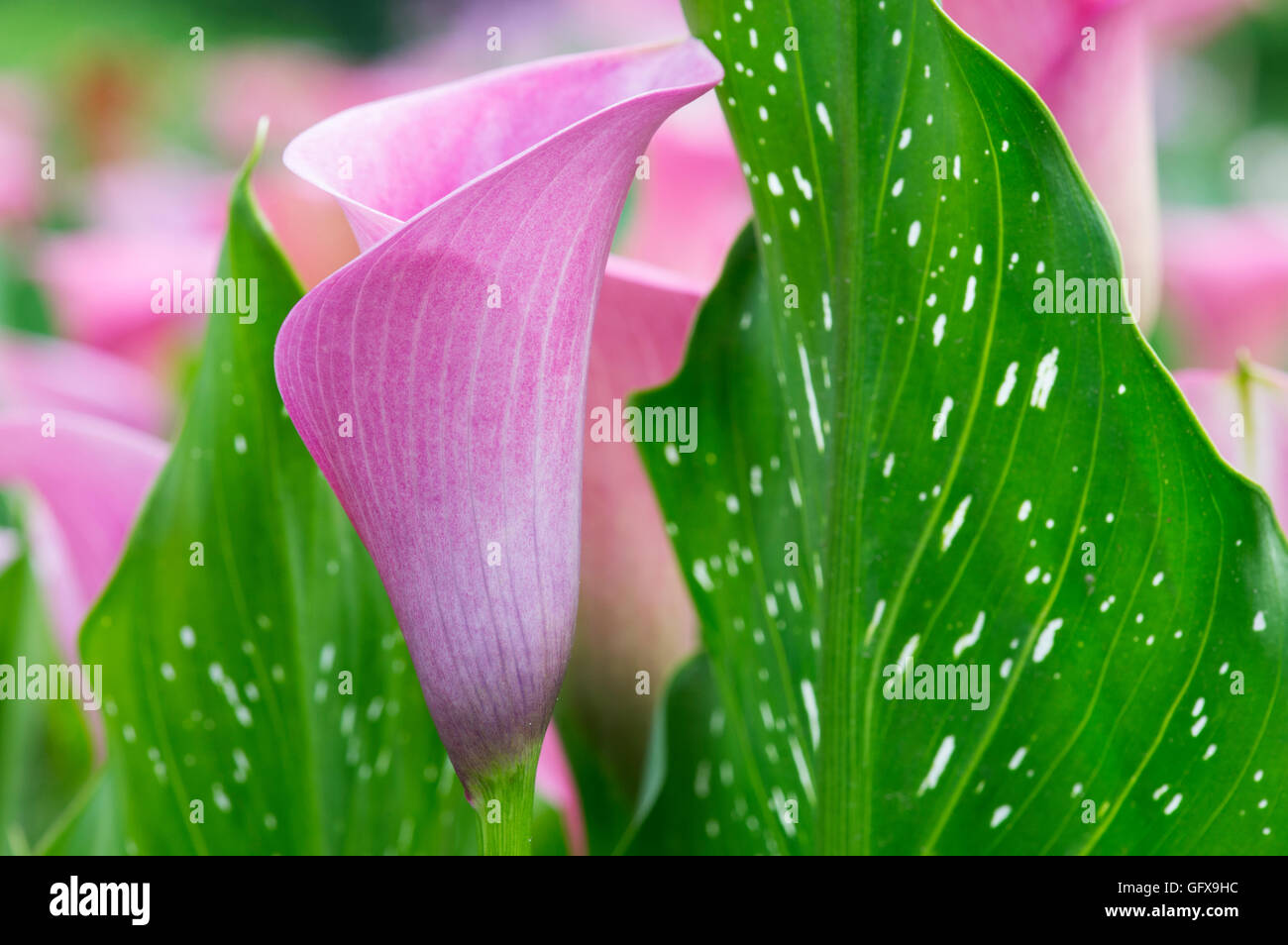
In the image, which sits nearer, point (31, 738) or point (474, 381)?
point (474, 381)

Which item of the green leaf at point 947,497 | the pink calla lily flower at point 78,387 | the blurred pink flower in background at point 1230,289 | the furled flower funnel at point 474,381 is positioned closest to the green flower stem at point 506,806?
the furled flower funnel at point 474,381

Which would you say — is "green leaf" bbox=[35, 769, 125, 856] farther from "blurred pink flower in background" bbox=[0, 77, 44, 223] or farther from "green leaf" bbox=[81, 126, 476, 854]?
"blurred pink flower in background" bbox=[0, 77, 44, 223]

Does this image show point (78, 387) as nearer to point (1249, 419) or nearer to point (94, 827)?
point (94, 827)

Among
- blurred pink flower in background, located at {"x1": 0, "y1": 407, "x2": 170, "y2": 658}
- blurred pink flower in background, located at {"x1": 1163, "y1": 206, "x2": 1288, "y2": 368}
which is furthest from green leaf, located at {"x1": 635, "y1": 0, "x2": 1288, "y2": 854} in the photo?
blurred pink flower in background, located at {"x1": 1163, "y1": 206, "x2": 1288, "y2": 368}

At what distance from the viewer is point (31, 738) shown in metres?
0.43

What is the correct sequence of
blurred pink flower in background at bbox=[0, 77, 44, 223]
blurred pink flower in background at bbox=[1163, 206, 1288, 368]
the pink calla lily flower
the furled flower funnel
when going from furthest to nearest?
blurred pink flower in background at bbox=[0, 77, 44, 223], blurred pink flower in background at bbox=[1163, 206, 1288, 368], the pink calla lily flower, the furled flower funnel

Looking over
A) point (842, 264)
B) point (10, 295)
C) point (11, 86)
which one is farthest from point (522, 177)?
point (11, 86)

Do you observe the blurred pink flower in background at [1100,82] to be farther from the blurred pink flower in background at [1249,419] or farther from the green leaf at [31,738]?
the green leaf at [31,738]

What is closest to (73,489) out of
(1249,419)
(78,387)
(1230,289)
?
(78,387)

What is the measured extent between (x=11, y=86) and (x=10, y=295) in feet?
2.46

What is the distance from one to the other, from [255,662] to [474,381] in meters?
0.17

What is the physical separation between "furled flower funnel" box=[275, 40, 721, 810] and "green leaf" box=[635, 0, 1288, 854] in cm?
5

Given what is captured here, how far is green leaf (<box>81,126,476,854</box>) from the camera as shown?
1.11ft

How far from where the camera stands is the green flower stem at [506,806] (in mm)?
252
